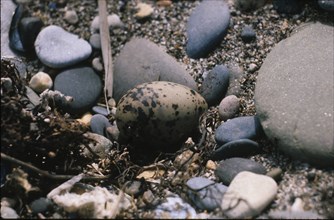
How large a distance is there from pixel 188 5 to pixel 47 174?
165 centimetres

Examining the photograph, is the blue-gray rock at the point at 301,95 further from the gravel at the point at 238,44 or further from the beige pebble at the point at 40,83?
the beige pebble at the point at 40,83

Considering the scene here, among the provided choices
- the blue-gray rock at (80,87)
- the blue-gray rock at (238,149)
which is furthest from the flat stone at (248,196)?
the blue-gray rock at (80,87)

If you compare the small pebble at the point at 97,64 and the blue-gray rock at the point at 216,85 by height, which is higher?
the blue-gray rock at the point at 216,85

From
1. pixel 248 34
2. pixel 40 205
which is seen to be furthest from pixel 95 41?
pixel 40 205

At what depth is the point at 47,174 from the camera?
8.27 ft

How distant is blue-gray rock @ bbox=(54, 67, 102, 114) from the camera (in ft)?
10.7

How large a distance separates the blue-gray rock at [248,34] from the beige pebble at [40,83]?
130cm

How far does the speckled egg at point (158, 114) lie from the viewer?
9.05 ft

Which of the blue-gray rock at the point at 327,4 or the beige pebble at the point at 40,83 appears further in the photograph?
the beige pebble at the point at 40,83

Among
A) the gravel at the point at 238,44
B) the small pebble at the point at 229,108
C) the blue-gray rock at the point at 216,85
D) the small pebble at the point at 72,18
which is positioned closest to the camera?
the gravel at the point at 238,44

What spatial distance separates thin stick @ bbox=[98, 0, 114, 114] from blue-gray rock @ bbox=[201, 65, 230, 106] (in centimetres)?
64

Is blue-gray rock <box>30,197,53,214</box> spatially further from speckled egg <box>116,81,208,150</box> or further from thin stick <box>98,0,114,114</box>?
thin stick <box>98,0,114,114</box>

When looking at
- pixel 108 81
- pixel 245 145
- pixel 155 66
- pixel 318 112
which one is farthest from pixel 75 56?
pixel 318 112

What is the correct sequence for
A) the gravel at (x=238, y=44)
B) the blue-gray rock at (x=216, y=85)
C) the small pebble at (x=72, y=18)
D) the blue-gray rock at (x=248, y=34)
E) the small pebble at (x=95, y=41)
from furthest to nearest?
1. the small pebble at (x=72, y=18)
2. the small pebble at (x=95, y=41)
3. the blue-gray rock at (x=248, y=34)
4. the blue-gray rock at (x=216, y=85)
5. the gravel at (x=238, y=44)
